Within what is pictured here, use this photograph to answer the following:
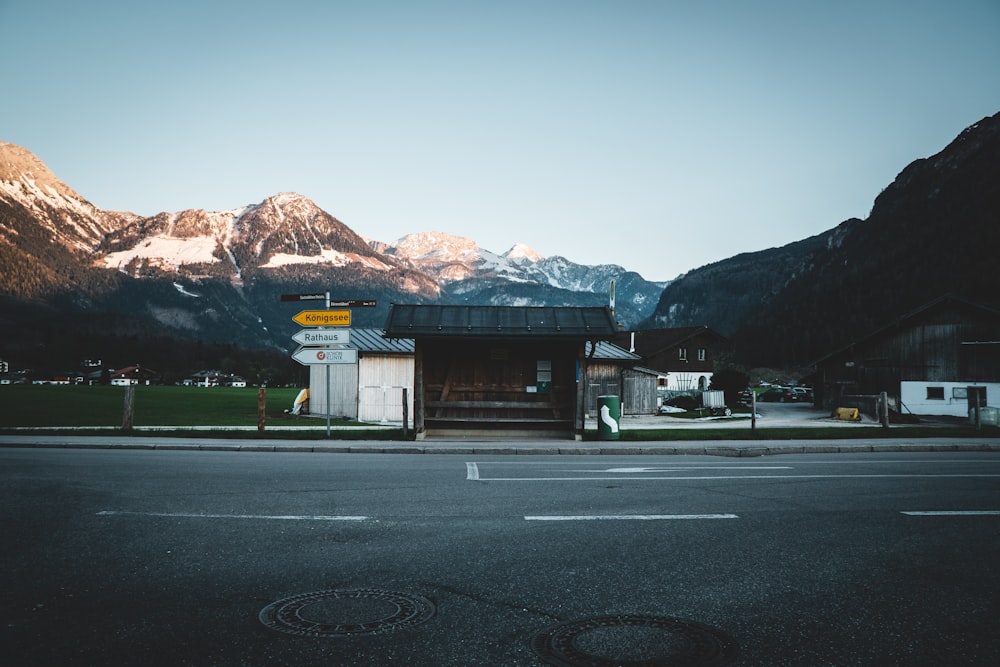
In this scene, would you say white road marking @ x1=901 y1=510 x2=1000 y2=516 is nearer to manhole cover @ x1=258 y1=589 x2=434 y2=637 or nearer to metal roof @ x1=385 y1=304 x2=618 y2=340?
manhole cover @ x1=258 y1=589 x2=434 y2=637

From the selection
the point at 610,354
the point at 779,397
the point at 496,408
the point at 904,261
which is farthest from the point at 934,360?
→ the point at 904,261

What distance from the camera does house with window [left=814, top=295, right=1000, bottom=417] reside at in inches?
1534

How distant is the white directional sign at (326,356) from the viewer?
18734 millimetres

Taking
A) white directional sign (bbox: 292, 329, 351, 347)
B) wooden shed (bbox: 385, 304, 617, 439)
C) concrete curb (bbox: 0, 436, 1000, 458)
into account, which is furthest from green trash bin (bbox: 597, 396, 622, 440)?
white directional sign (bbox: 292, 329, 351, 347)

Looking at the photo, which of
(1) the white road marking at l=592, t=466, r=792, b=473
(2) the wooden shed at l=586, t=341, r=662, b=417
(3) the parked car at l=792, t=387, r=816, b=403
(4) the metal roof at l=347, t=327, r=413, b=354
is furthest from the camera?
(3) the parked car at l=792, t=387, r=816, b=403

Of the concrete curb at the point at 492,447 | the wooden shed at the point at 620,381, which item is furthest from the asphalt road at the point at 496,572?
the wooden shed at the point at 620,381

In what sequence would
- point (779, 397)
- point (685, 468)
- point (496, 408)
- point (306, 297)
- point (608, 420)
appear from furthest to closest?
point (779, 397)
point (496, 408)
point (608, 420)
point (306, 297)
point (685, 468)

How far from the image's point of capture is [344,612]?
4.63 m

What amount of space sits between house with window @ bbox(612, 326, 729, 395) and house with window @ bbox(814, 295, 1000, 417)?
29559mm

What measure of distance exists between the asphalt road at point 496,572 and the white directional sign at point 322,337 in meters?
8.45

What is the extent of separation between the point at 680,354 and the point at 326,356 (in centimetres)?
6184

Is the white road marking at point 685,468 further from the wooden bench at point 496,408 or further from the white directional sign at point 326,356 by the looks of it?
the white directional sign at point 326,356

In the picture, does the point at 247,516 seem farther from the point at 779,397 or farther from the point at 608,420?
the point at 779,397

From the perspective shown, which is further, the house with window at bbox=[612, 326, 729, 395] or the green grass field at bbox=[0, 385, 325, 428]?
the house with window at bbox=[612, 326, 729, 395]
